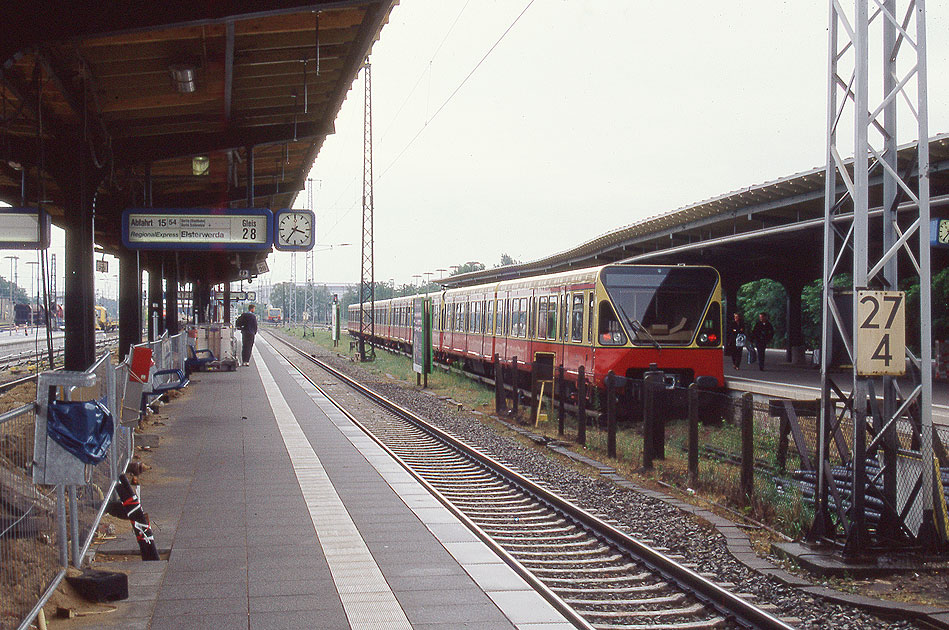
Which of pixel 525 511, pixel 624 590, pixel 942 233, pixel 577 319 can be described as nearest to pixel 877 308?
pixel 624 590

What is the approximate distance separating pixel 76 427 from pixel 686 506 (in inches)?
222

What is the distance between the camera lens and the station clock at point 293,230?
13016 millimetres

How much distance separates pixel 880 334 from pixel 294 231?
8488 millimetres

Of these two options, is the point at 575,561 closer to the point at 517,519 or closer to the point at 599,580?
the point at 599,580

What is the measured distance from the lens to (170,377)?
16.6 metres

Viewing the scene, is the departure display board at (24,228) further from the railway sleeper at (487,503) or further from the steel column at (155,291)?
the steel column at (155,291)

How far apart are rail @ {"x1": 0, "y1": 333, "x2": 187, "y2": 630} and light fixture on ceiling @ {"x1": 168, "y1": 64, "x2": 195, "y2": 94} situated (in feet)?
12.9

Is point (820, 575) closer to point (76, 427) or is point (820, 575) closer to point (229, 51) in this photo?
point (76, 427)

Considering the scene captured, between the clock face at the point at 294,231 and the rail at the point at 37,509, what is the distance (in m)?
6.88

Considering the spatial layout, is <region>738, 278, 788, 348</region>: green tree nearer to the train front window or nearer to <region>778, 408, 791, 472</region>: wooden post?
the train front window

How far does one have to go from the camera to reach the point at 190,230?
12.4m

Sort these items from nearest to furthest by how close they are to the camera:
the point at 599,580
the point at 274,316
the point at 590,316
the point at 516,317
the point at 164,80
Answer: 1. the point at 599,580
2. the point at 164,80
3. the point at 590,316
4. the point at 516,317
5. the point at 274,316

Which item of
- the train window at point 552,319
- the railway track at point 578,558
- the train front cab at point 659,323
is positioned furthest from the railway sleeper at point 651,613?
the train window at point 552,319

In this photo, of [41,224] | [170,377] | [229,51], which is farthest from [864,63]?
[170,377]
